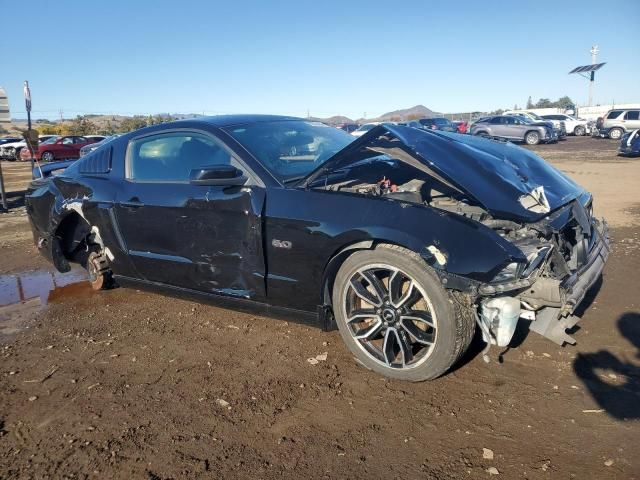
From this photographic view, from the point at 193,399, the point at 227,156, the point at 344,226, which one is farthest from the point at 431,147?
the point at 193,399

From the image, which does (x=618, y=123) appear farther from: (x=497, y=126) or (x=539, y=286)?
(x=539, y=286)

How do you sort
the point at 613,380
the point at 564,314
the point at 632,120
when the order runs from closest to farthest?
1. the point at 564,314
2. the point at 613,380
3. the point at 632,120

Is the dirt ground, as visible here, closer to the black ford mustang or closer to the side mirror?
the black ford mustang

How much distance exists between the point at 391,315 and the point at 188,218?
5.63 feet

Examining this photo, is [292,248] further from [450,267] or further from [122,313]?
[122,313]

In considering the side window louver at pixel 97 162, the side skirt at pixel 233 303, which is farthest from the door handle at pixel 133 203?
the side skirt at pixel 233 303

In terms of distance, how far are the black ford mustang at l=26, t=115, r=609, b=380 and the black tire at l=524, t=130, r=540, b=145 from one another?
24588 mm

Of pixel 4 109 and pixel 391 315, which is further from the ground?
pixel 4 109

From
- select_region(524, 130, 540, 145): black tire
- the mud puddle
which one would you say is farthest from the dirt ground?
select_region(524, 130, 540, 145): black tire

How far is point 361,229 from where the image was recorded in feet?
9.57

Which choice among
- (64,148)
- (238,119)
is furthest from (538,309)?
(64,148)

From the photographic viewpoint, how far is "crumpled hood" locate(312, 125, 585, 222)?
3.00m

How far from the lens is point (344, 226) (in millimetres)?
2990

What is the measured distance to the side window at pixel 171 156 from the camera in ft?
12.0
